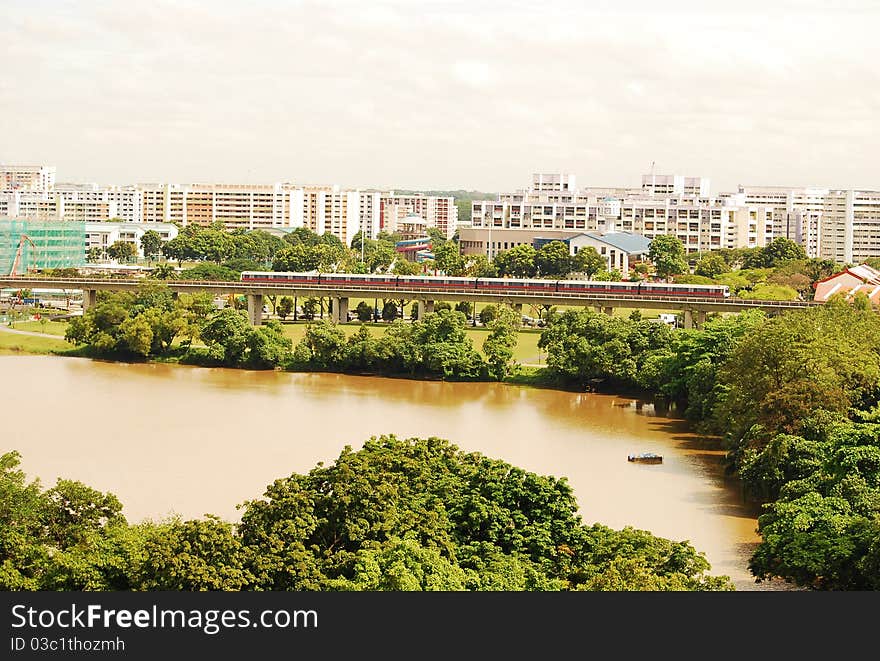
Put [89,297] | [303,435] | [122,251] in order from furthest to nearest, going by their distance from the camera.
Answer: [122,251] < [89,297] < [303,435]

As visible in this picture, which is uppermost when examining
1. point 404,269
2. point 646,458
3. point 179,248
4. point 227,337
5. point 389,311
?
point 179,248

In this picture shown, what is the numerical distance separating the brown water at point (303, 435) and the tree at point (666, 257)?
9591mm

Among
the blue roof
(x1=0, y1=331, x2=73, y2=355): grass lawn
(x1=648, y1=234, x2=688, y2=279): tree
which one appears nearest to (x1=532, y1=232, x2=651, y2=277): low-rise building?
the blue roof

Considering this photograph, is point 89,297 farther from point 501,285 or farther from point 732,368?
point 732,368

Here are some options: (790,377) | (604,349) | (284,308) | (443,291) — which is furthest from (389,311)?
(790,377)

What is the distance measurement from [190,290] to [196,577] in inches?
461

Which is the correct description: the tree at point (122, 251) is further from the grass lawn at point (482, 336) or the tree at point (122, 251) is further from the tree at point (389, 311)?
the tree at point (389, 311)

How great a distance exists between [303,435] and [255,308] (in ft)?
22.7

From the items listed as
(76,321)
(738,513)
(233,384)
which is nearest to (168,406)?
(233,384)

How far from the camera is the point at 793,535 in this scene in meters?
5.32

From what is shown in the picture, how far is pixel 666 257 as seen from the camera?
2100 centimetres

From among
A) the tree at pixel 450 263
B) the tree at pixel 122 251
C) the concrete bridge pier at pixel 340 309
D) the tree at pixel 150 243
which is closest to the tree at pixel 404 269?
the tree at pixel 450 263

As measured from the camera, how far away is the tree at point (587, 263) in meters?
20.2

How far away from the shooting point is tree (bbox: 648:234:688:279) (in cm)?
2078
